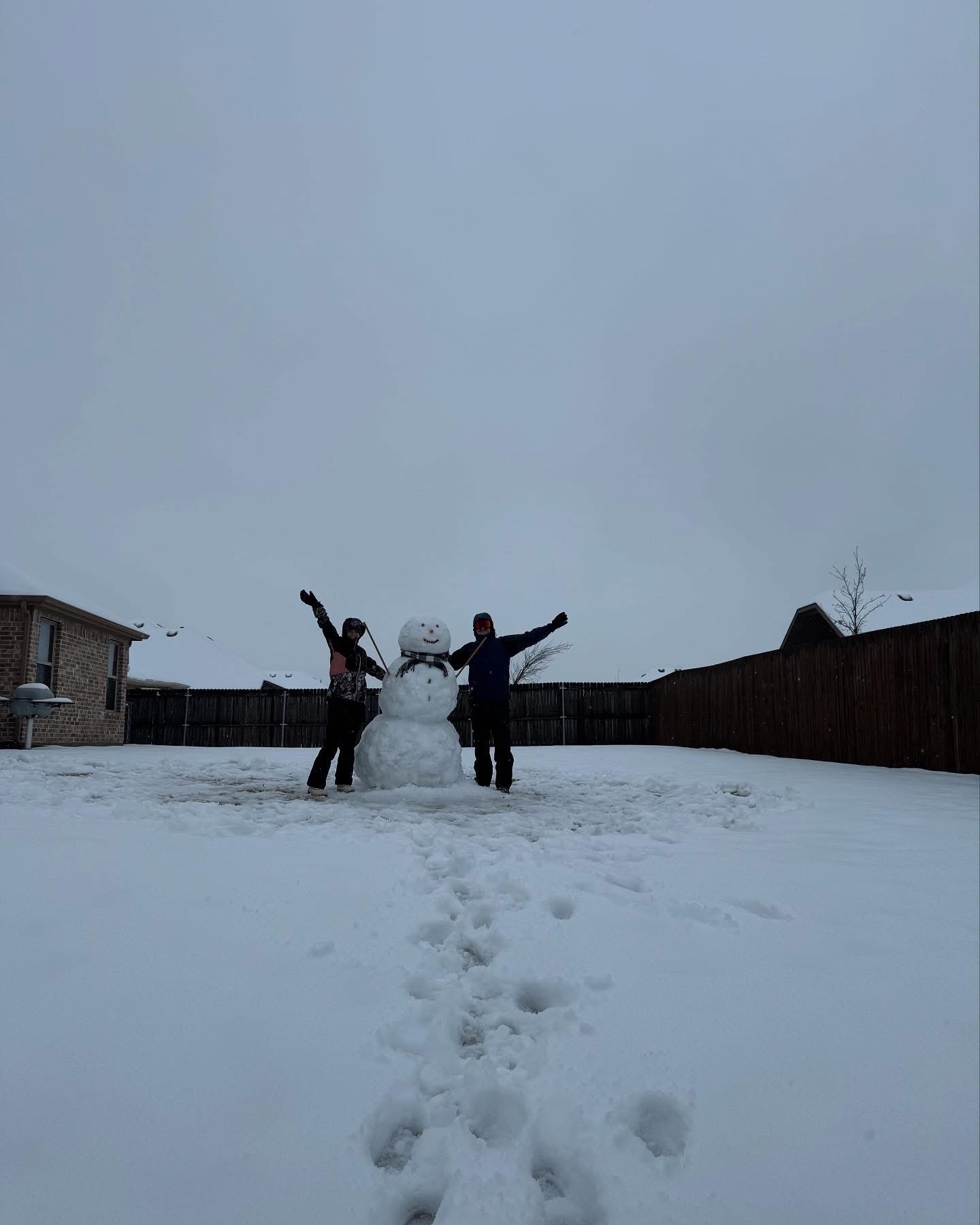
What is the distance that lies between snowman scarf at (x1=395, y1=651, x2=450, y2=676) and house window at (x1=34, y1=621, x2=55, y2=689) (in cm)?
1022

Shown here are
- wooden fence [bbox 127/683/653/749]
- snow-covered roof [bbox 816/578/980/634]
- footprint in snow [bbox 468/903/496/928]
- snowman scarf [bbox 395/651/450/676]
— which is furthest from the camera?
snow-covered roof [bbox 816/578/980/634]

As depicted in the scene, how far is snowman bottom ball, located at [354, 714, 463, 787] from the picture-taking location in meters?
6.07

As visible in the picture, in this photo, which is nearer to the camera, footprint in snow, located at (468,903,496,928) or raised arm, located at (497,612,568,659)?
footprint in snow, located at (468,903,496,928)

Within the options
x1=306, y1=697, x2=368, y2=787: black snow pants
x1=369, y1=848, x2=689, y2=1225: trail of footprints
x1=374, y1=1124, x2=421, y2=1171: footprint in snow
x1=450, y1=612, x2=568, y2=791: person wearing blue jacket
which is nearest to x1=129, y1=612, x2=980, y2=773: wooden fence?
x1=450, y1=612, x2=568, y2=791: person wearing blue jacket

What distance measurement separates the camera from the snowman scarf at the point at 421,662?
6348 mm

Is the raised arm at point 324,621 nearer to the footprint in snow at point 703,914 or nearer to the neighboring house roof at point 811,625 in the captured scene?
the footprint in snow at point 703,914

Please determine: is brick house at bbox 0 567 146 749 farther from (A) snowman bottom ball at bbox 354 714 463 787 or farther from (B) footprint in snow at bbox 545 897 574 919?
(B) footprint in snow at bbox 545 897 574 919

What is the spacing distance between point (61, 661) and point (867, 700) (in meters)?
14.1

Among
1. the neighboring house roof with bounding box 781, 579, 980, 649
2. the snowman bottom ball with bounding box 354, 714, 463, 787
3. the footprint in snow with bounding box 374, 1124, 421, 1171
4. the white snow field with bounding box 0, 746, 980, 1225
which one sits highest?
the neighboring house roof with bounding box 781, 579, 980, 649

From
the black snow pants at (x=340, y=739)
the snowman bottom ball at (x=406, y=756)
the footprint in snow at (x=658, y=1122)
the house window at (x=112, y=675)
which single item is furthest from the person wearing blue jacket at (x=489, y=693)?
the house window at (x=112, y=675)

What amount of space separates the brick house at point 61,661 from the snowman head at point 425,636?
31.6ft

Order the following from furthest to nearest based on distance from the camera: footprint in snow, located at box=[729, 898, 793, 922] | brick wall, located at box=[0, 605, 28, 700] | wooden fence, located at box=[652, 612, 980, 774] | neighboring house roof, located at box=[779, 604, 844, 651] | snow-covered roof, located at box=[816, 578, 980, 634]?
snow-covered roof, located at box=[816, 578, 980, 634], neighboring house roof, located at box=[779, 604, 844, 651], brick wall, located at box=[0, 605, 28, 700], wooden fence, located at box=[652, 612, 980, 774], footprint in snow, located at box=[729, 898, 793, 922]

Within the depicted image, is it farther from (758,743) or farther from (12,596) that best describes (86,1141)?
(12,596)

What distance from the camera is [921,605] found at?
20797 mm
